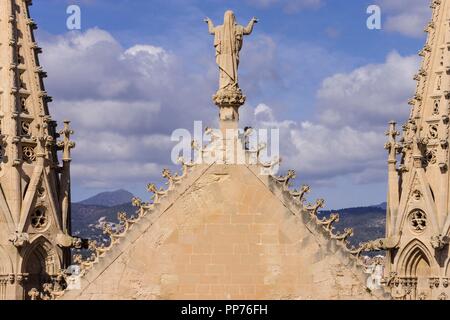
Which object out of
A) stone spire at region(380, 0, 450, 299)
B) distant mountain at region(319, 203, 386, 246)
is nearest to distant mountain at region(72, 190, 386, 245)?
distant mountain at region(319, 203, 386, 246)

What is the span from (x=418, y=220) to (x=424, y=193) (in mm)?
940

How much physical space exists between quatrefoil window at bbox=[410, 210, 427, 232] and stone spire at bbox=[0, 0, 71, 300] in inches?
451

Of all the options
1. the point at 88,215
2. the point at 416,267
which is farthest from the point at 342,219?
the point at 416,267

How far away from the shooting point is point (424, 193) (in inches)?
1898

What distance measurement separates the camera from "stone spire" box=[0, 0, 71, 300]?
46.9m

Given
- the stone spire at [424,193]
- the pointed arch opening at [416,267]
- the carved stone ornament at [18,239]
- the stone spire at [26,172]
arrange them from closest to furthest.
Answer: the carved stone ornament at [18,239], the stone spire at [26,172], the stone spire at [424,193], the pointed arch opening at [416,267]

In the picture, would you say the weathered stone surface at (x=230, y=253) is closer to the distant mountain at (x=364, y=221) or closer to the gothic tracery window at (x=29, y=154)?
the gothic tracery window at (x=29, y=154)

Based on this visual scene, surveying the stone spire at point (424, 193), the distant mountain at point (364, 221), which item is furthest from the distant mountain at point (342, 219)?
the stone spire at point (424, 193)

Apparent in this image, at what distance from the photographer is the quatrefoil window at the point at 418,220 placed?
159 feet

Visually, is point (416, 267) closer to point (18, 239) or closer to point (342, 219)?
Result: point (18, 239)

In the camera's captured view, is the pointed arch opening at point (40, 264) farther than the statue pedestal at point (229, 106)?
Yes

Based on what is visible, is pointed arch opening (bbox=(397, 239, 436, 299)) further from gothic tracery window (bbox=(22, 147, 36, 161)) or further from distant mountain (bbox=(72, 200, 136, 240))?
distant mountain (bbox=(72, 200, 136, 240))

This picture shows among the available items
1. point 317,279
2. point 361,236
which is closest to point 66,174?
point 317,279
